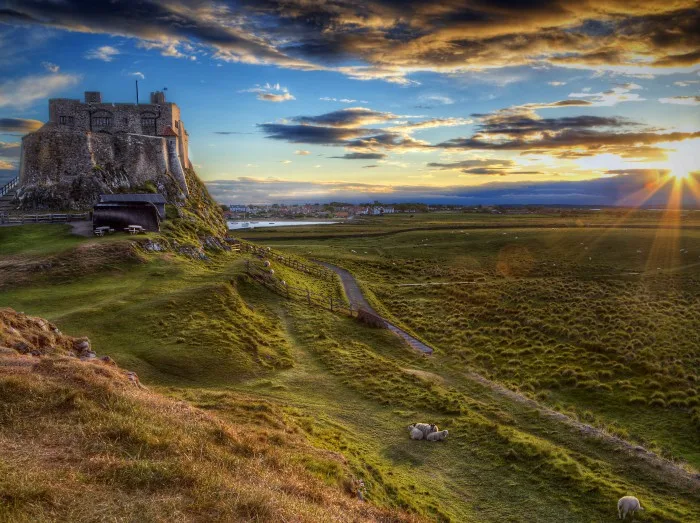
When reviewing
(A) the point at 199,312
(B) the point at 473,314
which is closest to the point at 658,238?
(B) the point at 473,314

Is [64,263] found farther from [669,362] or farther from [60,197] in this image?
[669,362]

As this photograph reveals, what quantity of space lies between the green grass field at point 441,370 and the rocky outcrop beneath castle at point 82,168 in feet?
39.8

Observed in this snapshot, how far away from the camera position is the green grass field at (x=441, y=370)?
679 inches

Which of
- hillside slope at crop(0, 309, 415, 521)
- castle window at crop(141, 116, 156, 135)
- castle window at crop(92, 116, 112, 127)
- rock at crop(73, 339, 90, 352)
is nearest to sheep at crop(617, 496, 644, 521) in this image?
hillside slope at crop(0, 309, 415, 521)

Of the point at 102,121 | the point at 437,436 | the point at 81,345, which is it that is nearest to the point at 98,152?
the point at 102,121

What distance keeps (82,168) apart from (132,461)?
60.2m

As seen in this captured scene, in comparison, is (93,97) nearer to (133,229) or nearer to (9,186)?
(9,186)

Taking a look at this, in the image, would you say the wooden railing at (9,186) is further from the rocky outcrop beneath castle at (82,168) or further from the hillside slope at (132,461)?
the hillside slope at (132,461)

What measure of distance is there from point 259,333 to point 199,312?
4.71 meters

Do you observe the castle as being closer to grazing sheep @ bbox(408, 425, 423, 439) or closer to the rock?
the rock

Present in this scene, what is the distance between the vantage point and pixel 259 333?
3225 centimetres

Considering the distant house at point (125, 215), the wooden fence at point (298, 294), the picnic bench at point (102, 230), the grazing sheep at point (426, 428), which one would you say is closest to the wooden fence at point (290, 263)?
the wooden fence at point (298, 294)

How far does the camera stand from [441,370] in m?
30.6

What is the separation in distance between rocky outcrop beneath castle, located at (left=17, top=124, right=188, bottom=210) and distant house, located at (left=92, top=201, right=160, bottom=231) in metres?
12.5
